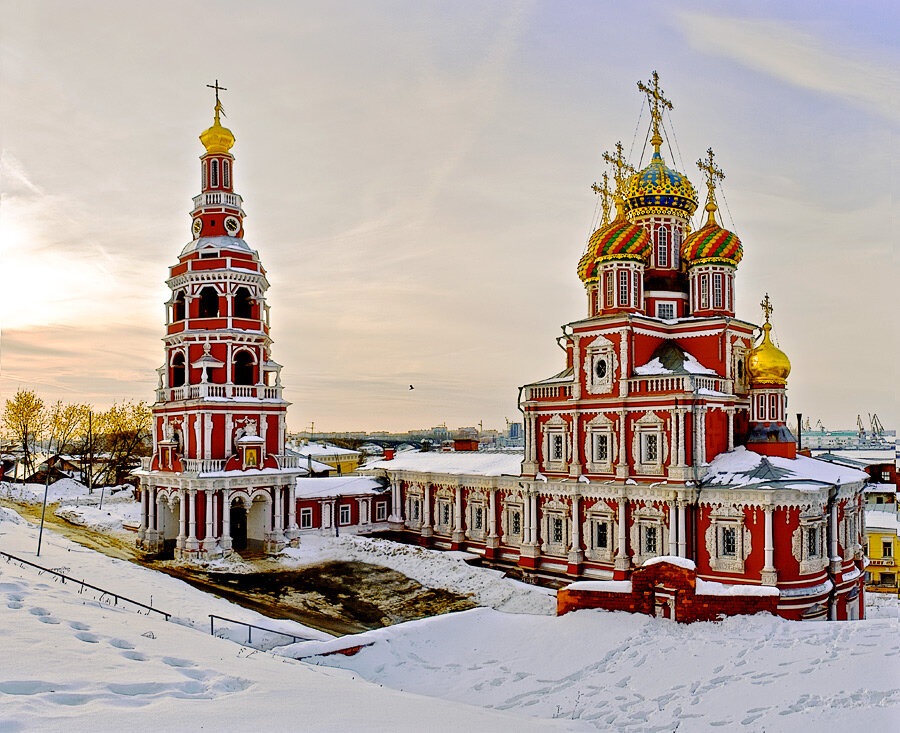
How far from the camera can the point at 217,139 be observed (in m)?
32.8

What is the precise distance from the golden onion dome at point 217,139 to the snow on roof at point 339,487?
620 inches

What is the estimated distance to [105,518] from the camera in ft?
129

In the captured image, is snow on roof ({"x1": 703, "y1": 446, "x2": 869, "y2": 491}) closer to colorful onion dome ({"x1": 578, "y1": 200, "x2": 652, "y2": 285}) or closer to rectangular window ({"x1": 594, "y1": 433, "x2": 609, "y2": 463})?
rectangular window ({"x1": 594, "y1": 433, "x2": 609, "y2": 463})

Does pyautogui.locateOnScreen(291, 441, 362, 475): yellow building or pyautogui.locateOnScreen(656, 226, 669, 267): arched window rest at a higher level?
pyautogui.locateOnScreen(656, 226, 669, 267): arched window

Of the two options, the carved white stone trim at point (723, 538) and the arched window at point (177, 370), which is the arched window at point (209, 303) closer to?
the arched window at point (177, 370)

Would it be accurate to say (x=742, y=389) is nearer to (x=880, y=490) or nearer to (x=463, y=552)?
(x=463, y=552)

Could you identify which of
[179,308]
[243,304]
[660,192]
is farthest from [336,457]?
[660,192]

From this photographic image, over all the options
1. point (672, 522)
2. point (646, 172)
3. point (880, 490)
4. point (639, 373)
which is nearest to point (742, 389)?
point (639, 373)

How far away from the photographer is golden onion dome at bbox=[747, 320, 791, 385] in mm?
24000

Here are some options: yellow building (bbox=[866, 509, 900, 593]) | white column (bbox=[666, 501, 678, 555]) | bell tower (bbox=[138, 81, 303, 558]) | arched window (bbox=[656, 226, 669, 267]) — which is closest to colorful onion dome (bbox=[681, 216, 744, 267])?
arched window (bbox=[656, 226, 669, 267])

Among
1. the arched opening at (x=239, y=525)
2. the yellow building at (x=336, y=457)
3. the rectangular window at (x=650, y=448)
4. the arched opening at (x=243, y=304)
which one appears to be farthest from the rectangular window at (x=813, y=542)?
the yellow building at (x=336, y=457)

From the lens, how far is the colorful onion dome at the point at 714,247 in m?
26.4

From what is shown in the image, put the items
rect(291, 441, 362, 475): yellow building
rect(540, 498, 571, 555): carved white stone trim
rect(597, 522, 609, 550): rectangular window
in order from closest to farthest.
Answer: rect(597, 522, 609, 550): rectangular window, rect(540, 498, 571, 555): carved white stone trim, rect(291, 441, 362, 475): yellow building

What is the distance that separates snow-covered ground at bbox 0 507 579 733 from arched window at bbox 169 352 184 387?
21.6 m
